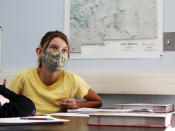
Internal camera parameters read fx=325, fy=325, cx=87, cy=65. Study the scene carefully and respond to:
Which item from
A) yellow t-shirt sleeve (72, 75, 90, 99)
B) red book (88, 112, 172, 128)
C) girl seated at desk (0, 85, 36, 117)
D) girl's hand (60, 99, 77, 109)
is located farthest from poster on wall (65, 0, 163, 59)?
red book (88, 112, 172, 128)

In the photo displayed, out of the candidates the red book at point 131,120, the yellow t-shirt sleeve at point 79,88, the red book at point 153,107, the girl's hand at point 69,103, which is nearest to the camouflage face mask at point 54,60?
the yellow t-shirt sleeve at point 79,88

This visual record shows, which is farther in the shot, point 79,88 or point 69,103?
point 79,88

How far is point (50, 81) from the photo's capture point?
70.4 inches

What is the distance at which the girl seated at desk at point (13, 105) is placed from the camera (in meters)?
0.99

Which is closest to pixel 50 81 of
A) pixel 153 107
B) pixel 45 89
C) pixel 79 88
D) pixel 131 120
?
pixel 45 89

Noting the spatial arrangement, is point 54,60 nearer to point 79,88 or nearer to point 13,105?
point 79,88

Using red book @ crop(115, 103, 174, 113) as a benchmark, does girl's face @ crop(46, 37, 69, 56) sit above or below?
above

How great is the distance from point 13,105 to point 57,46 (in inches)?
31.1

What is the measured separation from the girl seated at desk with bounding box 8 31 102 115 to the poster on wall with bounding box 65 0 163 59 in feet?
1.31

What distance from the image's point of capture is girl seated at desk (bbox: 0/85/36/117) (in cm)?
99

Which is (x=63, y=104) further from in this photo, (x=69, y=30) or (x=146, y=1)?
(x=146, y=1)

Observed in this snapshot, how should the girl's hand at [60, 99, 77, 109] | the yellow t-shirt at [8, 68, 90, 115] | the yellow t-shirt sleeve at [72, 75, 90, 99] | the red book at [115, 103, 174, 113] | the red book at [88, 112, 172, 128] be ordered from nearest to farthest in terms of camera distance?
1. the red book at [88, 112, 172, 128]
2. the red book at [115, 103, 174, 113]
3. the girl's hand at [60, 99, 77, 109]
4. the yellow t-shirt at [8, 68, 90, 115]
5. the yellow t-shirt sleeve at [72, 75, 90, 99]

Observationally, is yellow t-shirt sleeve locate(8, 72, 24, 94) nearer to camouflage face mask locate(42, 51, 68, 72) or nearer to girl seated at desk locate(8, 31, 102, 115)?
girl seated at desk locate(8, 31, 102, 115)

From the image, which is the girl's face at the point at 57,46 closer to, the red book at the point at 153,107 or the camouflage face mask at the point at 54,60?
the camouflage face mask at the point at 54,60
